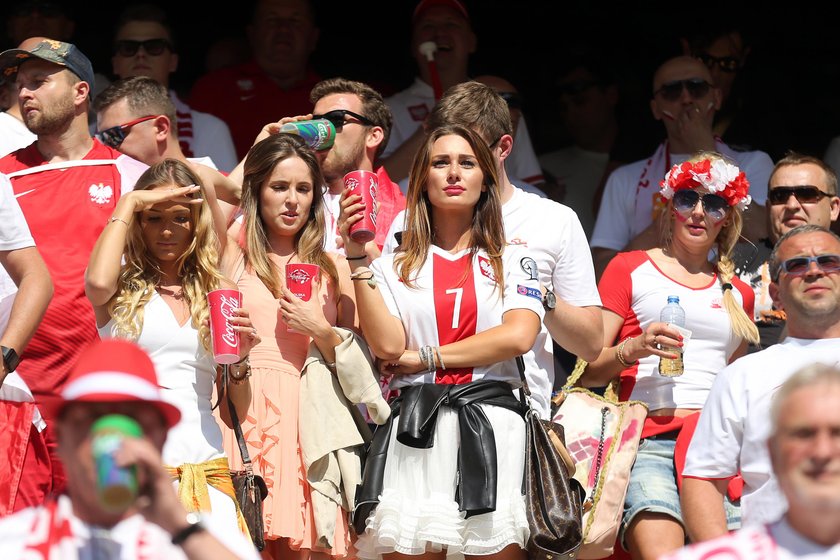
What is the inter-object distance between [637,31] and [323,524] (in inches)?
190

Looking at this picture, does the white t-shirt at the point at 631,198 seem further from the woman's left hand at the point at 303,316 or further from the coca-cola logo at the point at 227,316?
the coca-cola logo at the point at 227,316

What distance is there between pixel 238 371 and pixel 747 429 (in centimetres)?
173

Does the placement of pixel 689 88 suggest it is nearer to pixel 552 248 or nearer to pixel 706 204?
pixel 706 204

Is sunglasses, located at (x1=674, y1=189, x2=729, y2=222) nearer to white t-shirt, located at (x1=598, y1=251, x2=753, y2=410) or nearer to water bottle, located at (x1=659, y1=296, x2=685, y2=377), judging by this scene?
white t-shirt, located at (x1=598, y1=251, x2=753, y2=410)

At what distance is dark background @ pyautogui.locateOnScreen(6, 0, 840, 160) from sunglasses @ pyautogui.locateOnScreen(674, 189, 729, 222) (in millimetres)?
2477

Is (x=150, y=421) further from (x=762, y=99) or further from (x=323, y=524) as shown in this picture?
(x=762, y=99)

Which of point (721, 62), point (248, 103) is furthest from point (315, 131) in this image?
point (721, 62)

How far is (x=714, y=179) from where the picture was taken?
5.91 metres

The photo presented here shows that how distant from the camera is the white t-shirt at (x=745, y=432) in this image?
14.2 feet

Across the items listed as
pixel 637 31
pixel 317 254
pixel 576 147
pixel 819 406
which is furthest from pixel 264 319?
pixel 637 31

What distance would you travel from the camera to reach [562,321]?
521cm

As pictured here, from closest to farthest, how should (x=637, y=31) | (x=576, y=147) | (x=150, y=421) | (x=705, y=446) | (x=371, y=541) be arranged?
(x=150, y=421)
(x=705, y=446)
(x=371, y=541)
(x=576, y=147)
(x=637, y=31)

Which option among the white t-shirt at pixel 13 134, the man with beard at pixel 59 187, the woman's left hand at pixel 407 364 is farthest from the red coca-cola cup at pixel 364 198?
the white t-shirt at pixel 13 134

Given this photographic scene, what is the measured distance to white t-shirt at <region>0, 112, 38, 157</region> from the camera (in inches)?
242
